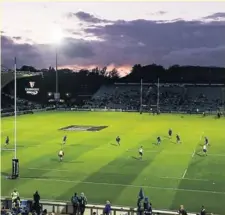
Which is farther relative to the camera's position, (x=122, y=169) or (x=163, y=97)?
(x=163, y=97)

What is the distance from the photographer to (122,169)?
32.5 m

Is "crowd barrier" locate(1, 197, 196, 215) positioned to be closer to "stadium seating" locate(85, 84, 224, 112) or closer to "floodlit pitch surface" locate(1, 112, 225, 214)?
"floodlit pitch surface" locate(1, 112, 225, 214)

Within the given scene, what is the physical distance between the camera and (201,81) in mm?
141750

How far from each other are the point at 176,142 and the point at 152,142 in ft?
7.91

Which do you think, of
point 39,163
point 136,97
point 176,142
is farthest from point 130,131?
point 136,97

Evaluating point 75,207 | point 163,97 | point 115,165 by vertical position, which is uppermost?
point 163,97

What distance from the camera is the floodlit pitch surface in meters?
25.8

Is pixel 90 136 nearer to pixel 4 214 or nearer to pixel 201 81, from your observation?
pixel 4 214

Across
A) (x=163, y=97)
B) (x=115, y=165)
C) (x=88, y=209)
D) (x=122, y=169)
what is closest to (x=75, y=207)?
(x=88, y=209)

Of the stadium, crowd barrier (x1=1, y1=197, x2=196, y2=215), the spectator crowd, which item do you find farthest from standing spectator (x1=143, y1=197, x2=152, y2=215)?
crowd barrier (x1=1, y1=197, x2=196, y2=215)

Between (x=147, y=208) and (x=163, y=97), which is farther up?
(x=163, y=97)

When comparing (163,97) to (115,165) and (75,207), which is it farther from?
(75,207)

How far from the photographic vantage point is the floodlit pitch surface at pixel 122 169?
2584 cm

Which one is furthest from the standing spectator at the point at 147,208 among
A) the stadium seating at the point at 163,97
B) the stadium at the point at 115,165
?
the stadium seating at the point at 163,97
